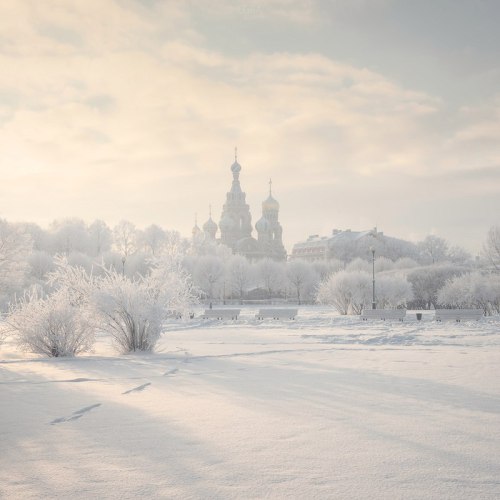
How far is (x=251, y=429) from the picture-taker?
6.54 meters

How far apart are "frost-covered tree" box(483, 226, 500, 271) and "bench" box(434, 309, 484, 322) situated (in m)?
24.5

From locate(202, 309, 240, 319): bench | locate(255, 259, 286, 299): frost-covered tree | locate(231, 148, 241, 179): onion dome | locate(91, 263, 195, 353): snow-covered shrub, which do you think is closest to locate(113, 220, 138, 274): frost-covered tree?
locate(255, 259, 286, 299): frost-covered tree

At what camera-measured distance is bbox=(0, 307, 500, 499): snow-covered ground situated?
15.5 feet

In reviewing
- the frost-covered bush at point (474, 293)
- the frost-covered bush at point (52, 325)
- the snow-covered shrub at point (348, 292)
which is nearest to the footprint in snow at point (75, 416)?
the frost-covered bush at point (52, 325)

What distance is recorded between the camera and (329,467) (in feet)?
16.8

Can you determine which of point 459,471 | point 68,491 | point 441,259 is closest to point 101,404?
point 68,491

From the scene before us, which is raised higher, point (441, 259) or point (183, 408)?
point (441, 259)

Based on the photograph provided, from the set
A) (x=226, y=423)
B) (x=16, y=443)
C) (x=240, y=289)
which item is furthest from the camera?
(x=240, y=289)

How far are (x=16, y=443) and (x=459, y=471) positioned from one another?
4.52 meters

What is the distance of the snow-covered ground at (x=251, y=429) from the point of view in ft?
15.5

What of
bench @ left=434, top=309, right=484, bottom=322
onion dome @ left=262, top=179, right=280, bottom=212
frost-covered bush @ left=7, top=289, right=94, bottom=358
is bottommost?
bench @ left=434, top=309, right=484, bottom=322

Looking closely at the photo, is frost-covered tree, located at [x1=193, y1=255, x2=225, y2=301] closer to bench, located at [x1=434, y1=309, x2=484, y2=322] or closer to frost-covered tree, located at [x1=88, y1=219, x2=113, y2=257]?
frost-covered tree, located at [x1=88, y1=219, x2=113, y2=257]

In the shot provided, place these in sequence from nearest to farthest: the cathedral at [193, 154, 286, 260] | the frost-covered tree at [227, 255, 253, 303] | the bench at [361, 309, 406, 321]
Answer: the bench at [361, 309, 406, 321] < the frost-covered tree at [227, 255, 253, 303] < the cathedral at [193, 154, 286, 260]

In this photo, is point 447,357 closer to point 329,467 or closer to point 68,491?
point 329,467
